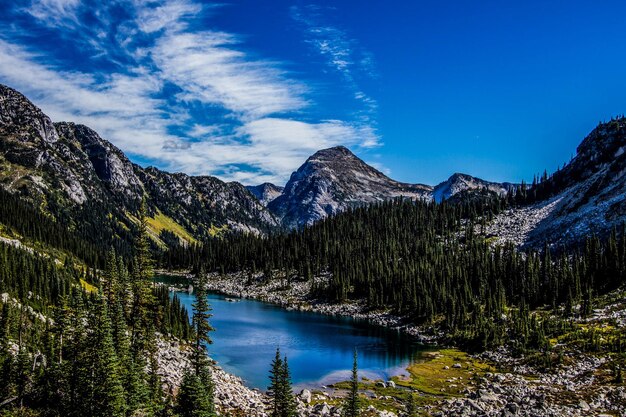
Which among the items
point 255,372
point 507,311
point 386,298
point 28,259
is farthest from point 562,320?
point 28,259

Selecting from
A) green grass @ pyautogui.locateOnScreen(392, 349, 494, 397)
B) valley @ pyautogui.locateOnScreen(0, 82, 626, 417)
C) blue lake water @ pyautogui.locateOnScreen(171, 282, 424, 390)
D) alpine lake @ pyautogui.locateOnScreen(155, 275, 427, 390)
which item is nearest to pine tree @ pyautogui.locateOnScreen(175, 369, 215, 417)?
valley @ pyautogui.locateOnScreen(0, 82, 626, 417)

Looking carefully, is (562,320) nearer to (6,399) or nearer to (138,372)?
(138,372)

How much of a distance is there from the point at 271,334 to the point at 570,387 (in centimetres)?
6008

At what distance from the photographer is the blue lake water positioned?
75375 mm

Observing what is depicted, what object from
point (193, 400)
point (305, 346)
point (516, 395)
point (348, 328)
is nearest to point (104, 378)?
point (193, 400)

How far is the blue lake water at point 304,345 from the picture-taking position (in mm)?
75375

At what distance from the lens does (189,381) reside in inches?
1490

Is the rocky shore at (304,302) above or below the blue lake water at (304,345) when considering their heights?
above

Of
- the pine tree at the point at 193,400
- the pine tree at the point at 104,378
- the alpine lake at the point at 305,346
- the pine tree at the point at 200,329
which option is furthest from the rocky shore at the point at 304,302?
the pine tree at the point at 104,378

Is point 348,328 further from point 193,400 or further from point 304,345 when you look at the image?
point 193,400

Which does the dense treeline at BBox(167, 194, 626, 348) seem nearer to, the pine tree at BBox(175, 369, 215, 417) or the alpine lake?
the alpine lake

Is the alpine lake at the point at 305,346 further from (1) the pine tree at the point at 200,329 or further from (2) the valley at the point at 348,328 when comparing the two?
(1) the pine tree at the point at 200,329

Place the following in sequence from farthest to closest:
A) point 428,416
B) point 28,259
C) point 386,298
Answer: point 386,298 → point 28,259 → point 428,416

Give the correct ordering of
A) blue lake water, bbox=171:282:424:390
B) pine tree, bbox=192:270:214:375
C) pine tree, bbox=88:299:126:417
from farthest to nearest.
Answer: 1. blue lake water, bbox=171:282:424:390
2. pine tree, bbox=192:270:214:375
3. pine tree, bbox=88:299:126:417
